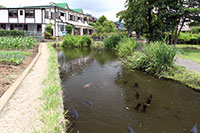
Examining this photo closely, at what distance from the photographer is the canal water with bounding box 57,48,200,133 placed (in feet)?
12.7

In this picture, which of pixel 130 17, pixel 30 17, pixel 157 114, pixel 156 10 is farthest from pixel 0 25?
pixel 157 114

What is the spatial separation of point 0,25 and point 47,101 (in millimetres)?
37159

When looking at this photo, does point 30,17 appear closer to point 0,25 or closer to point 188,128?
point 0,25

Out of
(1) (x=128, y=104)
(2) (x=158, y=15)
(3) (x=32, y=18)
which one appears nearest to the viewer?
(1) (x=128, y=104)

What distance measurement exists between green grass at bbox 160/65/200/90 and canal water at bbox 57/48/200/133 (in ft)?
1.20

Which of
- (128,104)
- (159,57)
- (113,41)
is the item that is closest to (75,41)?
(113,41)

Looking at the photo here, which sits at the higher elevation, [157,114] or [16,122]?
[16,122]

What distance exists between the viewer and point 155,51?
28.0 ft

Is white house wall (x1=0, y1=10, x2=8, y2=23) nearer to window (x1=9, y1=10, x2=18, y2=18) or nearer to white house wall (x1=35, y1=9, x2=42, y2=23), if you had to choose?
window (x1=9, y1=10, x2=18, y2=18)

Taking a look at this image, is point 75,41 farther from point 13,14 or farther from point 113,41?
point 13,14

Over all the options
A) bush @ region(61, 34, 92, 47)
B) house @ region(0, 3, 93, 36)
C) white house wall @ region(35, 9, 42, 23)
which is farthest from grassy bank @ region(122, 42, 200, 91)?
white house wall @ region(35, 9, 42, 23)

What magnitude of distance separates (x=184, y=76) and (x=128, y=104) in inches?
154

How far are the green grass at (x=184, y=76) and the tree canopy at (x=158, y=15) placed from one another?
9.18 meters

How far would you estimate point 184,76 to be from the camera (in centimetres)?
743
